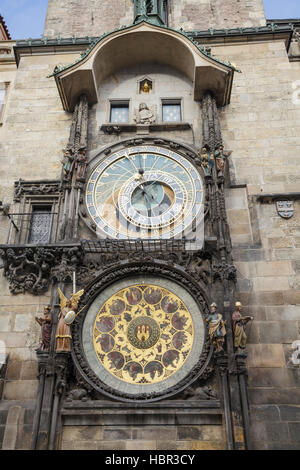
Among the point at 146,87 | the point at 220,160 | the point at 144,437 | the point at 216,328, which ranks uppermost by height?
the point at 146,87

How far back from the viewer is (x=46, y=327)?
871 centimetres

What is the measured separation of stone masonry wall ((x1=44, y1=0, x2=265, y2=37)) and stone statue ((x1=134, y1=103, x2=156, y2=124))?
3.79 meters

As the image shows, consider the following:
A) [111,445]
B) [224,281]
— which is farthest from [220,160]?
[111,445]

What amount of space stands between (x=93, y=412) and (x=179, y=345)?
6.20ft

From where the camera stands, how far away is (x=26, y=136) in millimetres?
11867

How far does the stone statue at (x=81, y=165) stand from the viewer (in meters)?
10.7

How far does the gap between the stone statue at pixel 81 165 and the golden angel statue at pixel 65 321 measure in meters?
2.85

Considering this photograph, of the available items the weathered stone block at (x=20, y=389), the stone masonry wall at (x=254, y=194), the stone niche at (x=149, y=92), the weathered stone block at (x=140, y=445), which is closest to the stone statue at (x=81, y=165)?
the stone masonry wall at (x=254, y=194)

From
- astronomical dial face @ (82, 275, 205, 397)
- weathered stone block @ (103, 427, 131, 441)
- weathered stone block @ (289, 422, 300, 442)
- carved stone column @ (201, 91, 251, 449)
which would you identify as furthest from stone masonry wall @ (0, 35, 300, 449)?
weathered stone block @ (103, 427, 131, 441)

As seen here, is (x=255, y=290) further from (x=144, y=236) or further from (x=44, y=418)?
(x=44, y=418)

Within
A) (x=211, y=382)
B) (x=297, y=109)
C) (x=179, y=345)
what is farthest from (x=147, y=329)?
(x=297, y=109)

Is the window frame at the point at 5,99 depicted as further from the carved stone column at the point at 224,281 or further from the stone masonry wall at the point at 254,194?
the carved stone column at the point at 224,281

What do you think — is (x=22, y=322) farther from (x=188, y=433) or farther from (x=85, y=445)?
(x=188, y=433)

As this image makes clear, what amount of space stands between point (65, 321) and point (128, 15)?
33.4ft
